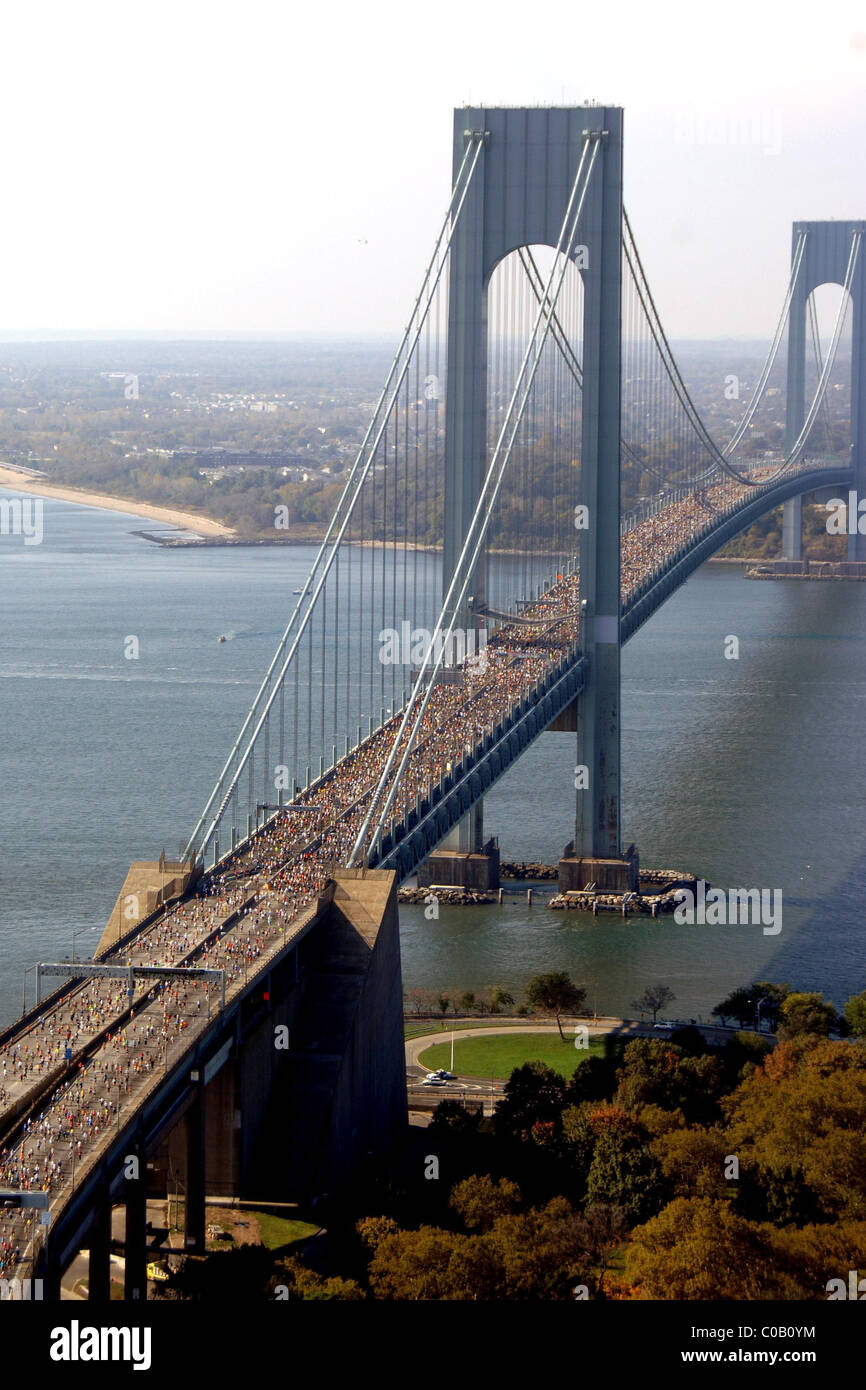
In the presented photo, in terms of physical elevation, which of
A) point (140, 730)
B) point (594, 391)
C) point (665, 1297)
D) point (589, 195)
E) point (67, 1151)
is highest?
point (589, 195)

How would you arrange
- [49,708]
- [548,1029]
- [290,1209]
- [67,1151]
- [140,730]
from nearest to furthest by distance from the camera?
[67,1151], [290,1209], [548,1029], [140,730], [49,708]

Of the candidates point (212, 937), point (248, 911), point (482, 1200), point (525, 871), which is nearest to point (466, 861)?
point (525, 871)

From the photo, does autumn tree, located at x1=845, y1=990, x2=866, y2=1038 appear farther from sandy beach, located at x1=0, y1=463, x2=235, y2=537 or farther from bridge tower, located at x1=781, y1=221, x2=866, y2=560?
sandy beach, located at x1=0, y1=463, x2=235, y2=537

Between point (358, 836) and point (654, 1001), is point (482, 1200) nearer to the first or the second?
point (358, 836)

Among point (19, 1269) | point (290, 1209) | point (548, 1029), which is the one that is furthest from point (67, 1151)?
point (548, 1029)

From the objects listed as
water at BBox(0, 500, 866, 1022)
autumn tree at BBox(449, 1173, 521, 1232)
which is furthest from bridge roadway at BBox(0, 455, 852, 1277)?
water at BBox(0, 500, 866, 1022)

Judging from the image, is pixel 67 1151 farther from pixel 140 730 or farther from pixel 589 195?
pixel 140 730
